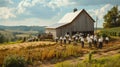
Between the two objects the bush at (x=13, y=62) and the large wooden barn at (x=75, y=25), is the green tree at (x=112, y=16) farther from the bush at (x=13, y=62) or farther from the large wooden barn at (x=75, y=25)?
the bush at (x=13, y=62)

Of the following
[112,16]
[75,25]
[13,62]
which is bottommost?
[13,62]

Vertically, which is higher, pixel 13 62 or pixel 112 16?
pixel 112 16

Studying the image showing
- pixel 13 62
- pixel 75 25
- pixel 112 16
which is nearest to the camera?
pixel 13 62

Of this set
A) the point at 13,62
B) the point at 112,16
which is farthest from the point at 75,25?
the point at 13,62

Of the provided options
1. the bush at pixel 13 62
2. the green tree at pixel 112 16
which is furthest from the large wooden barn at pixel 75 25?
the bush at pixel 13 62

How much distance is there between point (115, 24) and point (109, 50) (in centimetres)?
4085

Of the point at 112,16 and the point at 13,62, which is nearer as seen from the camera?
the point at 13,62

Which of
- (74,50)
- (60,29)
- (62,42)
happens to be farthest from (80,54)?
(60,29)

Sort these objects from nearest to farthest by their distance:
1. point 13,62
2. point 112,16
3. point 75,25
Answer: point 13,62 < point 75,25 < point 112,16

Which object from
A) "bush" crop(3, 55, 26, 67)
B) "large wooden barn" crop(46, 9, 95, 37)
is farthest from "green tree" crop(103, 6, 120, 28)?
"bush" crop(3, 55, 26, 67)

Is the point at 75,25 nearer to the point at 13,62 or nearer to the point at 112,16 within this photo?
the point at 112,16

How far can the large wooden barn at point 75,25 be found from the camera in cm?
4475

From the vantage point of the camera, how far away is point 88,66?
1454 centimetres

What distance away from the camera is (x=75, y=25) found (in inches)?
1806
